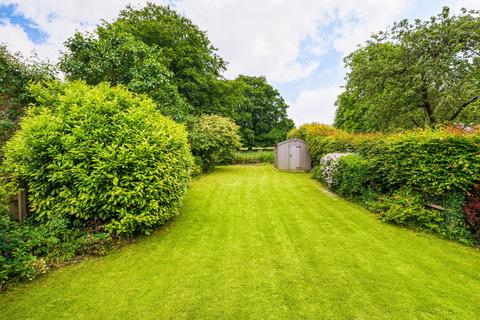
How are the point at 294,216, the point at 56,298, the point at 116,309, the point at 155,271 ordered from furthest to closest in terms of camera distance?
the point at 294,216
the point at 155,271
the point at 56,298
the point at 116,309

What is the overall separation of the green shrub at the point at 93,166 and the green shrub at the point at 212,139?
942 centimetres

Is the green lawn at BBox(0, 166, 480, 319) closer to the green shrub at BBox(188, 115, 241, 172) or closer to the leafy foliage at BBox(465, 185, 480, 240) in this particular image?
the leafy foliage at BBox(465, 185, 480, 240)

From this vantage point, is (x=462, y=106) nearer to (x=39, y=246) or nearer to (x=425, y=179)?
(x=425, y=179)

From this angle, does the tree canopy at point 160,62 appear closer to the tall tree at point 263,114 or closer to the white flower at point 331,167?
the tall tree at point 263,114

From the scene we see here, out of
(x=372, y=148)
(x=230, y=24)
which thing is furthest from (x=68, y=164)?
(x=230, y=24)

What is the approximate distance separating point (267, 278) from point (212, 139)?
1247cm

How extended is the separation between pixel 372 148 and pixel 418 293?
5165 millimetres

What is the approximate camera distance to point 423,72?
11547mm

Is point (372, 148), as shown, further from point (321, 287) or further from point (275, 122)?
point (275, 122)

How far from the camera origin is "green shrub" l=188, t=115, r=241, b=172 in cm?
1469

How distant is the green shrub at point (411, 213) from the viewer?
16.9 ft

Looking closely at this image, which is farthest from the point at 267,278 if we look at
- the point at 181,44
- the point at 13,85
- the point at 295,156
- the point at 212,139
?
the point at 181,44

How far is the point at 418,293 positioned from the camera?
116 inches

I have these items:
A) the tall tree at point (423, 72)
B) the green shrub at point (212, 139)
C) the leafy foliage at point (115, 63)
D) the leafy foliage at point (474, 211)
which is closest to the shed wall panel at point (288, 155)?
the green shrub at point (212, 139)
